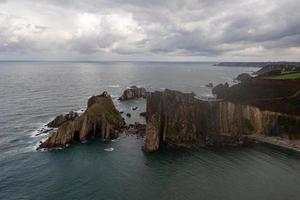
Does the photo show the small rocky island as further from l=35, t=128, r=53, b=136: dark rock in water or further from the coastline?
l=35, t=128, r=53, b=136: dark rock in water

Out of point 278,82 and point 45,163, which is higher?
point 278,82

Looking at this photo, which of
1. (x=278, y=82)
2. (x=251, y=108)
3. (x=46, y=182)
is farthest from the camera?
(x=278, y=82)

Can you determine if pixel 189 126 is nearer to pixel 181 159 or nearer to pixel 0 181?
pixel 181 159

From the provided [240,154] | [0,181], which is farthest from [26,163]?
[240,154]

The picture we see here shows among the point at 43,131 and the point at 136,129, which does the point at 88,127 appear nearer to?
the point at 43,131

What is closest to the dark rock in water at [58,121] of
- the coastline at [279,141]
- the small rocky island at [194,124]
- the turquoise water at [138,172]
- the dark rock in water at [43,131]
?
the small rocky island at [194,124]

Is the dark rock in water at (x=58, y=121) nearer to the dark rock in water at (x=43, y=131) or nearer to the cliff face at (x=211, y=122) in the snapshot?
the dark rock in water at (x=43, y=131)

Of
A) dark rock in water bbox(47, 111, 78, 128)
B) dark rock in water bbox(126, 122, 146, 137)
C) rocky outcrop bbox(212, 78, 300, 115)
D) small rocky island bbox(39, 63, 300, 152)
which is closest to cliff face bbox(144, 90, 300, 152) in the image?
small rocky island bbox(39, 63, 300, 152)
